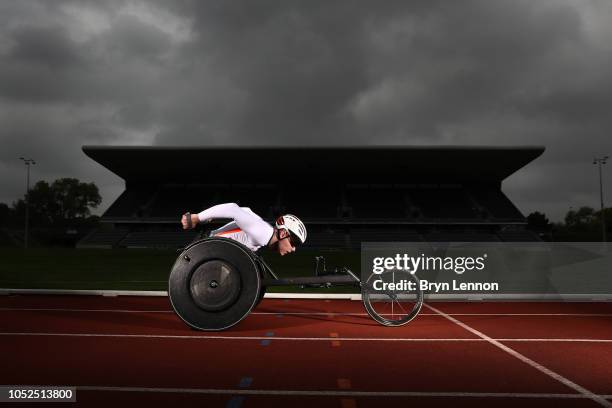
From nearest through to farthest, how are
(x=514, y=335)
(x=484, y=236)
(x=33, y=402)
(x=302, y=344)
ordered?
(x=33, y=402)
(x=302, y=344)
(x=514, y=335)
(x=484, y=236)

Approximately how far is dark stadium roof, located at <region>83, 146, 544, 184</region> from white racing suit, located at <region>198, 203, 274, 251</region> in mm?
42940

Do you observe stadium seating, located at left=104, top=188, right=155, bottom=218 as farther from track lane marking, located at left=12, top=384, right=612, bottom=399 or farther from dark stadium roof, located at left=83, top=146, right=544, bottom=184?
track lane marking, located at left=12, top=384, right=612, bottom=399

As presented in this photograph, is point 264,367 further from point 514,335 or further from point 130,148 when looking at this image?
point 130,148

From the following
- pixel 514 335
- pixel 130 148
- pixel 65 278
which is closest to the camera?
pixel 514 335

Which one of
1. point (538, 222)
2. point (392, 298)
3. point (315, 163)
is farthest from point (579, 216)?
point (392, 298)

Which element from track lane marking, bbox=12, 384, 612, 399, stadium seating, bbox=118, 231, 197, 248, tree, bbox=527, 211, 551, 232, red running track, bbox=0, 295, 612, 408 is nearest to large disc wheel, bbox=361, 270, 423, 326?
red running track, bbox=0, 295, 612, 408

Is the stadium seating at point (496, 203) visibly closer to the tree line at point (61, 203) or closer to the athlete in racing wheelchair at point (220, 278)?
the athlete in racing wheelchair at point (220, 278)

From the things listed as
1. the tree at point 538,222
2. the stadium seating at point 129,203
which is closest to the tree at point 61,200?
the stadium seating at point 129,203

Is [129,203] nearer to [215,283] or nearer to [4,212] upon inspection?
[215,283]

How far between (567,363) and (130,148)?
50125 mm

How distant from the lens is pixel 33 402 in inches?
188

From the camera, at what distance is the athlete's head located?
7.82 metres

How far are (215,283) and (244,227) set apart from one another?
35.2 inches

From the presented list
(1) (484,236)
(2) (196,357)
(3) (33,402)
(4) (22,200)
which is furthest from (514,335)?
(4) (22,200)
